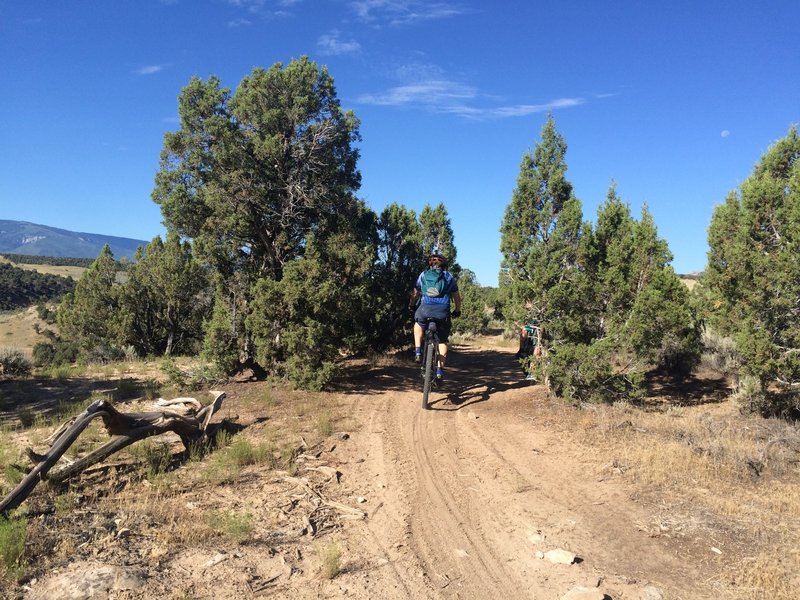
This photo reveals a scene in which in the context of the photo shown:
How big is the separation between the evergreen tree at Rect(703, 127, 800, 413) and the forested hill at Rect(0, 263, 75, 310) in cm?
6967

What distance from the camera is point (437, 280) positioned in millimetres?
8008

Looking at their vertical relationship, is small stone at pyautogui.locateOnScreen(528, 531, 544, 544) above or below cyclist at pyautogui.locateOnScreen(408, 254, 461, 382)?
below

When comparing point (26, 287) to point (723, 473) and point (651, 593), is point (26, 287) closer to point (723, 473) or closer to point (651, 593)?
point (723, 473)

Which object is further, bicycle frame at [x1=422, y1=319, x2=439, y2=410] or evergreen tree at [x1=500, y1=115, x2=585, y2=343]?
evergreen tree at [x1=500, y1=115, x2=585, y2=343]

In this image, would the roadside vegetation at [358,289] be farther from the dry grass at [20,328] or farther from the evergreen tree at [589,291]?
the dry grass at [20,328]

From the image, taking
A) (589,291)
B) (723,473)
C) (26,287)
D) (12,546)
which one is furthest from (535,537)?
(26,287)

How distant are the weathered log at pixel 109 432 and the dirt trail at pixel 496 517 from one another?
227 centimetres

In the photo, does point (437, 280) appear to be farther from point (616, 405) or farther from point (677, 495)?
point (677, 495)

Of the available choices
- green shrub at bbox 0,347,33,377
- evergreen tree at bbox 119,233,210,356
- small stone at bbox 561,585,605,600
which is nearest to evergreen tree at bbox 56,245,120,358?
evergreen tree at bbox 119,233,210,356

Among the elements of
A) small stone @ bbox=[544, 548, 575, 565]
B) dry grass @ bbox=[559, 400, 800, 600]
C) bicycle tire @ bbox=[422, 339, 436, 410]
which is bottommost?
small stone @ bbox=[544, 548, 575, 565]

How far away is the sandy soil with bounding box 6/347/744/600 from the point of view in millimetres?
3357

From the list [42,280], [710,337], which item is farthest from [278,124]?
[42,280]

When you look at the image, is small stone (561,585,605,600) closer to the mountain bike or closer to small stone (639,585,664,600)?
small stone (639,585,664,600)

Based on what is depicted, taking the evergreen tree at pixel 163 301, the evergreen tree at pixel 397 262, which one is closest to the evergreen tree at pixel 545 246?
the evergreen tree at pixel 397 262
